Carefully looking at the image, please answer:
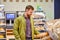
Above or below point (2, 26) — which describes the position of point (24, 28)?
above

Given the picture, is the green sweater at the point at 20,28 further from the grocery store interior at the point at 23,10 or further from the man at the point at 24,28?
the grocery store interior at the point at 23,10

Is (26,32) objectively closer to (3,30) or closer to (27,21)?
(27,21)

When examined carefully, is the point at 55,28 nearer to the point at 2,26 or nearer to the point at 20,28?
the point at 20,28

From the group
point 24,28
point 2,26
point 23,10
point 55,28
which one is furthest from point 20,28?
point 23,10

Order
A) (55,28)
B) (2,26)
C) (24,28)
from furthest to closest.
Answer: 1. (2,26)
2. (24,28)
3. (55,28)

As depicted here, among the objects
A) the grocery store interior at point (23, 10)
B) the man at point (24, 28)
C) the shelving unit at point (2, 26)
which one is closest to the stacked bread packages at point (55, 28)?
the man at point (24, 28)

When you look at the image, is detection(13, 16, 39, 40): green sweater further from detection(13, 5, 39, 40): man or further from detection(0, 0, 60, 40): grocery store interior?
detection(0, 0, 60, 40): grocery store interior

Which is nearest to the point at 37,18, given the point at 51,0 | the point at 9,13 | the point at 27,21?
the point at 9,13

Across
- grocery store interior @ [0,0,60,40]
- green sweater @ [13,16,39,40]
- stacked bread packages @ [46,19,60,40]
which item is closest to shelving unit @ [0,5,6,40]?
grocery store interior @ [0,0,60,40]

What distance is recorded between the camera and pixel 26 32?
13.5 feet

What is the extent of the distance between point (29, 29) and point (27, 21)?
0.16 metres

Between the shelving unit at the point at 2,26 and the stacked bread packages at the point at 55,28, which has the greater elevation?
the stacked bread packages at the point at 55,28

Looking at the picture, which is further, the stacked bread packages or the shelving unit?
the shelving unit

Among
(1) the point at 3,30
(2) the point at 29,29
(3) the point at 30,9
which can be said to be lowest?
(1) the point at 3,30
